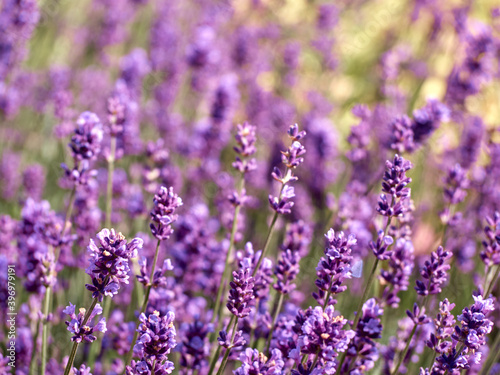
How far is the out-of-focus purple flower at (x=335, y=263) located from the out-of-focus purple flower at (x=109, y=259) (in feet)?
1.70

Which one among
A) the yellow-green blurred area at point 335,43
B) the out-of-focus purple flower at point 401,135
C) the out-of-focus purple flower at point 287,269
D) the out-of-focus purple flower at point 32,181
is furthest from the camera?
the yellow-green blurred area at point 335,43

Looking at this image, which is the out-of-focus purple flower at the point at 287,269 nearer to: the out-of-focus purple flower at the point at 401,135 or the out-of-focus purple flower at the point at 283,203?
the out-of-focus purple flower at the point at 283,203

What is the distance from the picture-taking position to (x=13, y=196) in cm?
349

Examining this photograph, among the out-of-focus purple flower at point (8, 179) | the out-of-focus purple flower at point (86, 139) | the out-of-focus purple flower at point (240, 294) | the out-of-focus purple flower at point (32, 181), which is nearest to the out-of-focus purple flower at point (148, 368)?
the out-of-focus purple flower at point (240, 294)

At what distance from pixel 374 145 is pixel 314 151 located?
602mm

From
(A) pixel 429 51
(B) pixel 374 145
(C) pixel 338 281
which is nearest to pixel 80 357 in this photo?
(C) pixel 338 281

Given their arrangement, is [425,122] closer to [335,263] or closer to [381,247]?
[381,247]

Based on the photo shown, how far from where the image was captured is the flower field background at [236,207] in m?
1.60

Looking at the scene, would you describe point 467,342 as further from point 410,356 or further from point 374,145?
point 374,145

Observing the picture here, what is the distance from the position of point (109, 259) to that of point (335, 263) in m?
0.62

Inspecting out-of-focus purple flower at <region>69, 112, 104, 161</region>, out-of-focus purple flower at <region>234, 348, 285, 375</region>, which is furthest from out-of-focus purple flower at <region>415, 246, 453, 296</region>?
→ out-of-focus purple flower at <region>69, 112, 104, 161</region>

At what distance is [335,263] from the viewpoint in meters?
1.55

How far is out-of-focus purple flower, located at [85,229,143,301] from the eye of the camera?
4.51 ft

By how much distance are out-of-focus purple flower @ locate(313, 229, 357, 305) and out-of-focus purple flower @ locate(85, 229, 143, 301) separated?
0.52m
